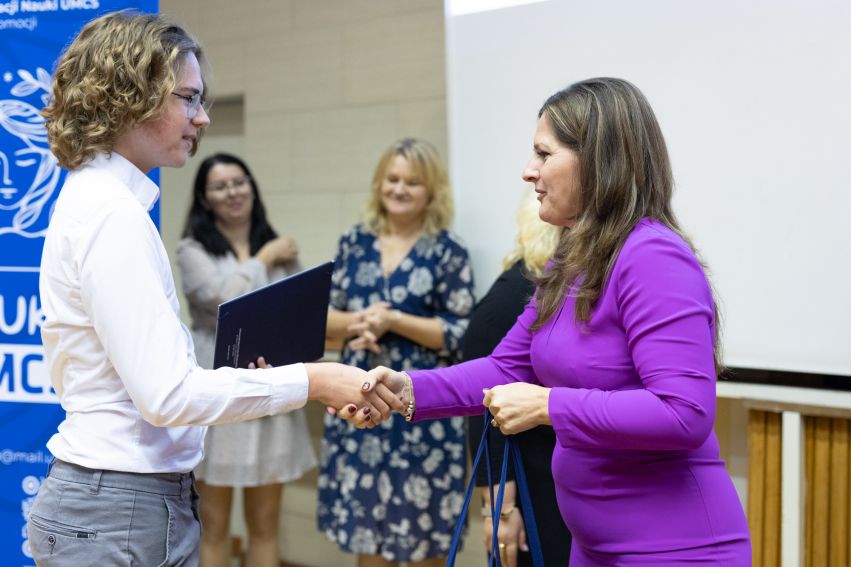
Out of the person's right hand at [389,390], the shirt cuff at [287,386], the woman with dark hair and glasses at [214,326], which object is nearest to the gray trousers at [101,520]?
the shirt cuff at [287,386]

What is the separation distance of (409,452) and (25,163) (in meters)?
1.61

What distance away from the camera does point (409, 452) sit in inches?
123

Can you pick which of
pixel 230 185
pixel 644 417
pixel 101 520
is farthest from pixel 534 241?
pixel 230 185

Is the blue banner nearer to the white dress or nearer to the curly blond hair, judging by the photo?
the curly blond hair

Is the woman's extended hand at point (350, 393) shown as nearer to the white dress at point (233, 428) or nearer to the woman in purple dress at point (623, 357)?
the woman in purple dress at point (623, 357)

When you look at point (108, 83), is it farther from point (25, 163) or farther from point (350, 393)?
point (25, 163)

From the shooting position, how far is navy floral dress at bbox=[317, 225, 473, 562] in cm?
311

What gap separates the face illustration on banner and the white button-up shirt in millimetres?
898

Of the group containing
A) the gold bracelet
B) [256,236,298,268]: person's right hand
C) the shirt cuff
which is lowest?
the gold bracelet

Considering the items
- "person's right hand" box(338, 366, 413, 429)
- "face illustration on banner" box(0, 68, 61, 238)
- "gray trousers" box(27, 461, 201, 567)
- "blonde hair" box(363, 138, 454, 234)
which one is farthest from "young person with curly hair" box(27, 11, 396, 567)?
"blonde hair" box(363, 138, 454, 234)

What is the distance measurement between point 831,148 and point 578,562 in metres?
1.56

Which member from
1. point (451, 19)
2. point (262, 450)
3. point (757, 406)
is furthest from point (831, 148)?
point (262, 450)

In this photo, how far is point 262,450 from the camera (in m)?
3.37

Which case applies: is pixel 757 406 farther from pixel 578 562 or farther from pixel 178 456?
pixel 178 456
